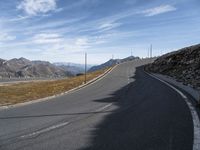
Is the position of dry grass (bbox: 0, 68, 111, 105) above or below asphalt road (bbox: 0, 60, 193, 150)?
below

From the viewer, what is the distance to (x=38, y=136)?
879 cm

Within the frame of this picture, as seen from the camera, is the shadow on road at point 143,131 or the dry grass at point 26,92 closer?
the shadow on road at point 143,131

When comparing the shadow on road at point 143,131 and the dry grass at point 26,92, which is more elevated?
the shadow on road at point 143,131

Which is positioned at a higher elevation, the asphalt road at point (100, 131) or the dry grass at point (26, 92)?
the asphalt road at point (100, 131)

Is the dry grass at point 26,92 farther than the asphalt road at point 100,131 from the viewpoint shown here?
Yes

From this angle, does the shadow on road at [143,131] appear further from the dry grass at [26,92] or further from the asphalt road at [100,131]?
the dry grass at [26,92]

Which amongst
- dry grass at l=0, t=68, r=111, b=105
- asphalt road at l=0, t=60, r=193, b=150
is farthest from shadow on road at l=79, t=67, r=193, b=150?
dry grass at l=0, t=68, r=111, b=105

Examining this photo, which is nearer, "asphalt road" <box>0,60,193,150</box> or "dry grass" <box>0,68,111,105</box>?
"asphalt road" <box>0,60,193,150</box>

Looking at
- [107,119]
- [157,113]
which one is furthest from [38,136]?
[157,113]

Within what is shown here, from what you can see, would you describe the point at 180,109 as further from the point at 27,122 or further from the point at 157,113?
the point at 27,122

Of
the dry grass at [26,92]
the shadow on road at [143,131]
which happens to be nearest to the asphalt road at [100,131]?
the shadow on road at [143,131]

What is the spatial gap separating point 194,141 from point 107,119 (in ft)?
13.3

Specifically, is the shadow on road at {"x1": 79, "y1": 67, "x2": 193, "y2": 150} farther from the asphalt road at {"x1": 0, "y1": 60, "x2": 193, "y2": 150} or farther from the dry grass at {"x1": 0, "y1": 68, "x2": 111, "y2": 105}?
the dry grass at {"x1": 0, "y1": 68, "x2": 111, "y2": 105}

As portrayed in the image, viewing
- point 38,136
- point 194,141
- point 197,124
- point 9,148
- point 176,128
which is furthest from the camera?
point 197,124
